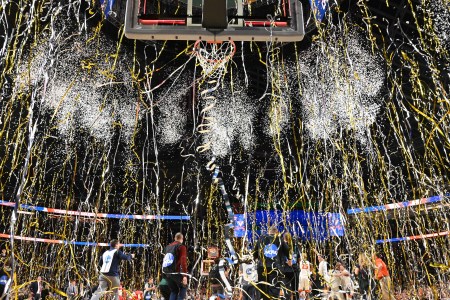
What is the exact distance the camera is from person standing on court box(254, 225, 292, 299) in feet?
20.7

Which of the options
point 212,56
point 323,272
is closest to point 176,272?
point 212,56

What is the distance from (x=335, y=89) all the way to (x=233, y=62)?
319cm

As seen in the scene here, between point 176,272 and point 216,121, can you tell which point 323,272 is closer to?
point 176,272

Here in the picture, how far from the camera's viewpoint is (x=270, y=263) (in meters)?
6.34

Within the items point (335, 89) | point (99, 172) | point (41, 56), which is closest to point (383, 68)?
point (335, 89)

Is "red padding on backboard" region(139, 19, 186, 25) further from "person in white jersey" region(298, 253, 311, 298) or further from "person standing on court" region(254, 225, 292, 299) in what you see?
"person in white jersey" region(298, 253, 311, 298)

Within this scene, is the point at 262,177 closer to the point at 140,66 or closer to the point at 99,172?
the point at 99,172

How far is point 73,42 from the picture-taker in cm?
1073

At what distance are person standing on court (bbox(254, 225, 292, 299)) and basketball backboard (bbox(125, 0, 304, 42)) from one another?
312 centimetres

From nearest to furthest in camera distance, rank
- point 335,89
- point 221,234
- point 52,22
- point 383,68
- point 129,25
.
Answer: point 129,25 → point 52,22 → point 383,68 → point 335,89 → point 221,234

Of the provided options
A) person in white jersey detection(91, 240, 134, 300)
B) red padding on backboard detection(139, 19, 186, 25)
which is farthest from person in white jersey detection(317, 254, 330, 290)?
red padding on backboard detection(139, 19, 186, 25)

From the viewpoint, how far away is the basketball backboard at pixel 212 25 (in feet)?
14.9

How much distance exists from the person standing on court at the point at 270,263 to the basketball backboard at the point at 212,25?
3120 millimetres

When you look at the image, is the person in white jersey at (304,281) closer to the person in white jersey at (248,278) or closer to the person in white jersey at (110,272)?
the person in white jersey at (248,278)
